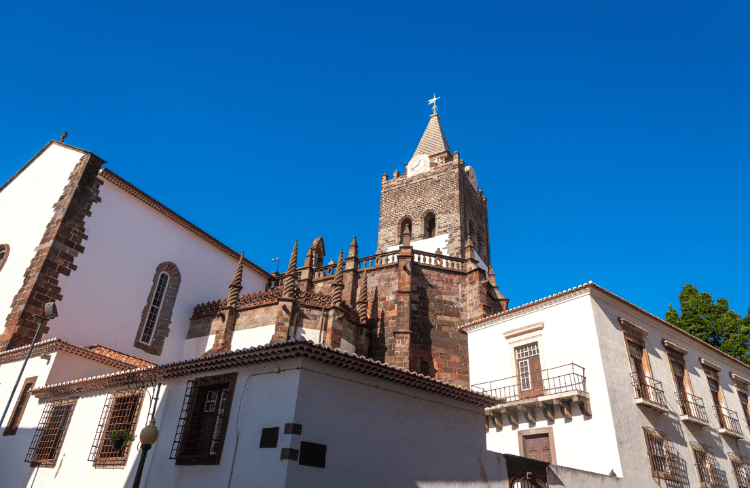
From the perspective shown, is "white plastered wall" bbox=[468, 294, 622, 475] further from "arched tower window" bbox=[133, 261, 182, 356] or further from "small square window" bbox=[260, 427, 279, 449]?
"arched tower window" bbox=[133, 261, 182, 356]

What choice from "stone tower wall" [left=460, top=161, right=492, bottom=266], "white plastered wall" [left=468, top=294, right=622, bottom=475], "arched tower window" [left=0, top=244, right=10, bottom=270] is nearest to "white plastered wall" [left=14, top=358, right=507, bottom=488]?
"white plastered wall" [left=468, top=294, right=622, bottom=475]

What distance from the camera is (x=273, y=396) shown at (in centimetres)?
996

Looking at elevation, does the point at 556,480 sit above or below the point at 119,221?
below

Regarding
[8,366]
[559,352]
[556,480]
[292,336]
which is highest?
[292,336]

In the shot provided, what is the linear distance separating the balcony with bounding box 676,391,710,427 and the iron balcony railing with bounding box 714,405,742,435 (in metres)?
1.21

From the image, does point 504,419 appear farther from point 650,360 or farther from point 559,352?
point 650,360

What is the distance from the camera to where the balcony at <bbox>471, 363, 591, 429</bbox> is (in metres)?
15.1

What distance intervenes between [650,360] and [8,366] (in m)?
22.0

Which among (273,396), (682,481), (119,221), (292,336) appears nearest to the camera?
(273,396)

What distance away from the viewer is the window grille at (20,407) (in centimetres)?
1522

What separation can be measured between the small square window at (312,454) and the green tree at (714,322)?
23.5m

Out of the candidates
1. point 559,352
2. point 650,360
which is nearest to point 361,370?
point 559,352

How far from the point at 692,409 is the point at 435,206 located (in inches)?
753

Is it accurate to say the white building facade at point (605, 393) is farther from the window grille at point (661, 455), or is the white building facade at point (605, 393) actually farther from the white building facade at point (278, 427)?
the white building facade at point (278, 427)
